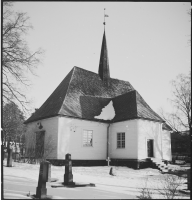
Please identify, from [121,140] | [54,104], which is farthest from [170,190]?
[54,104]

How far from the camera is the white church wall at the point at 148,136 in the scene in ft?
47.4

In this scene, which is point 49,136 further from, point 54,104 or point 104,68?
point 104,68

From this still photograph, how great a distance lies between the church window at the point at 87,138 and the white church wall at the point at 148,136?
3.29 meters

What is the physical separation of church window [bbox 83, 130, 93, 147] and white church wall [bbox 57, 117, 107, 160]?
0.64 ft

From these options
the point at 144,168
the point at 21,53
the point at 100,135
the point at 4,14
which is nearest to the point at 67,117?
the point at 100,135

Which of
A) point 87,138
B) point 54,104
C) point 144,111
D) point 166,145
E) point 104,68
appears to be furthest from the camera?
point 104,68

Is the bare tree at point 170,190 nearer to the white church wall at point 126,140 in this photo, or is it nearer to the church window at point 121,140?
the white church wall at point 126,140

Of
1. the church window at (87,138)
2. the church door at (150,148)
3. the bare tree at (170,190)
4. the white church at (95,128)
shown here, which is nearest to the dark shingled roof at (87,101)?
the white church at (95,128)

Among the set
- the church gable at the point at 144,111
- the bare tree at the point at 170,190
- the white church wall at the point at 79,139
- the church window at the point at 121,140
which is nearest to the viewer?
the bare tree at the point at 170,190

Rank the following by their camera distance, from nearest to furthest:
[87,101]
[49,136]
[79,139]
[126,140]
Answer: [49,136] → [79,139] → [126,140] → [87,101]

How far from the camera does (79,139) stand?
48.2 ft

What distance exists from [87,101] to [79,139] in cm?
312

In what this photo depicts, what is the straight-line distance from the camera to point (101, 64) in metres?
19.5

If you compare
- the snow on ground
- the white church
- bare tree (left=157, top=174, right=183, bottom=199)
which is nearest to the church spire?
the white church
